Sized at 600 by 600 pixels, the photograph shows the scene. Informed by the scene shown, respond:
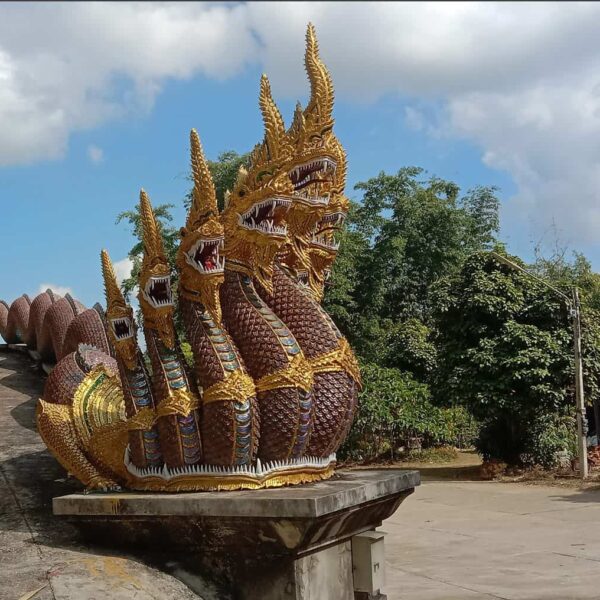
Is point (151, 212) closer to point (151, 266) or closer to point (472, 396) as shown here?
point (151, 266)

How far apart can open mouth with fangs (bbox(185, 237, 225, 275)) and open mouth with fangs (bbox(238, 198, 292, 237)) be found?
34cm

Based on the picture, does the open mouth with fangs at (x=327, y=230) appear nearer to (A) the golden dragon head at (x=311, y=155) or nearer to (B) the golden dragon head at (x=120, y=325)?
(A) the golden dragon head at (x=311, y=155)

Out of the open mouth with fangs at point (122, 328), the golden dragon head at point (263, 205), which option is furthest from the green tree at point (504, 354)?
the open mouth with fangs at point (122, 328)

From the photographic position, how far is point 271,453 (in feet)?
16.6

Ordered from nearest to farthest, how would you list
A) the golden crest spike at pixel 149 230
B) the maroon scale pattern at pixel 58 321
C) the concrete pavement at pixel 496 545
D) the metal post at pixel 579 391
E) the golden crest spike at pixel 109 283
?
1. the golden crest spike at pixel 149 230
2. the golden crest spike at pixel 109 283
3. the concrete pavement at pixel 496 545
4. the maroon scale pattern at pixel 58 321
5. the metal post at pixel 579 391

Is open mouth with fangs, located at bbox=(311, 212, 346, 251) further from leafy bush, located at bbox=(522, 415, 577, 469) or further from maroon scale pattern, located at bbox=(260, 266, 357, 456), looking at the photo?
leafy bush, located at bbox=(522, 415, 577, 469)

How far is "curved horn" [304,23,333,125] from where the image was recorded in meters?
5.77

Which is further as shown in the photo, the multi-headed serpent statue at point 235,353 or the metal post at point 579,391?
the metal post at point 579,391

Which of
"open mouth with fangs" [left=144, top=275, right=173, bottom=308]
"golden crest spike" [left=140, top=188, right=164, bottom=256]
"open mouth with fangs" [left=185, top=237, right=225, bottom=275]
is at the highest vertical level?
"golden crest spike" [left=140, top=188, right=164, bottom=256]

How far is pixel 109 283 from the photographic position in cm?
563

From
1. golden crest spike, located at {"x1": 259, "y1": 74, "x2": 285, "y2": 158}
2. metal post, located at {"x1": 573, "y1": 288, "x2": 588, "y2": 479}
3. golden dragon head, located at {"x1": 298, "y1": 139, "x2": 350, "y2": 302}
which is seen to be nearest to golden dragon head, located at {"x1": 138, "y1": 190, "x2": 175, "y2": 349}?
golden crest spike, located at {"x1": 259, "y1": 74, "x2": 285, "y2": 158}

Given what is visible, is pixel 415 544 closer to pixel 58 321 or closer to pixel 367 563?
pixel 367 563

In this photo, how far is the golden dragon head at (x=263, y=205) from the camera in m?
5.39

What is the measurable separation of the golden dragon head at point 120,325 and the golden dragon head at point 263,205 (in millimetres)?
837
